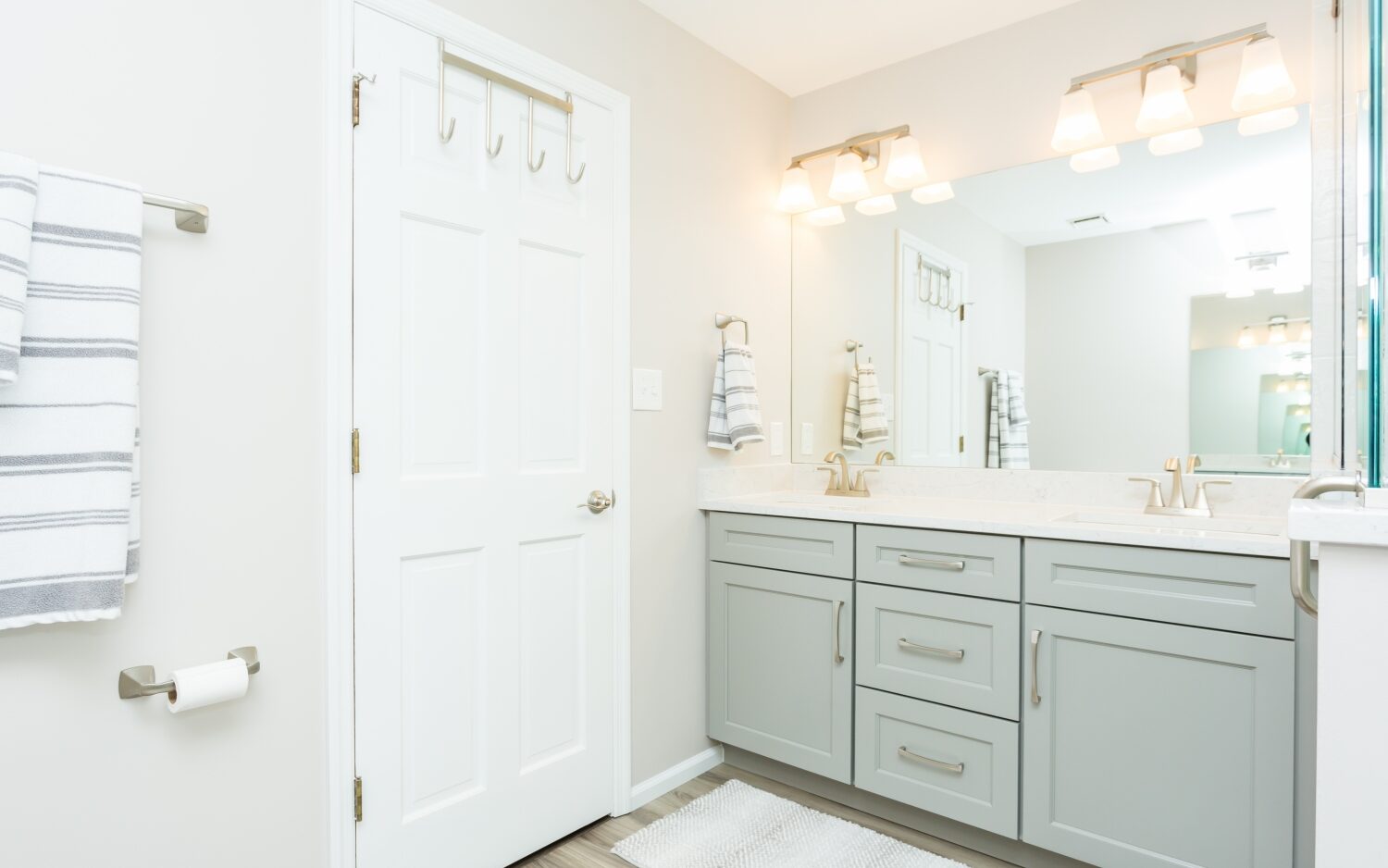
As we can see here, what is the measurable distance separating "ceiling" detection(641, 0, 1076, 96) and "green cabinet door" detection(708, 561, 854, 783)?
177 cm

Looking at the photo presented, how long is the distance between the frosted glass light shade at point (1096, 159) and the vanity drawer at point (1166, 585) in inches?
48.4

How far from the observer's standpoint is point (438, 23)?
1.76 meters

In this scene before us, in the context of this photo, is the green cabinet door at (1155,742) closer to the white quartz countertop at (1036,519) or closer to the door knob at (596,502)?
the white quartz countertop at (1036,519)

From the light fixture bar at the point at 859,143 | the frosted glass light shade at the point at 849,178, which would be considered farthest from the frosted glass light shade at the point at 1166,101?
the frosted glass light shade at the point at 849,178

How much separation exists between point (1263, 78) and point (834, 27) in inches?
47.9

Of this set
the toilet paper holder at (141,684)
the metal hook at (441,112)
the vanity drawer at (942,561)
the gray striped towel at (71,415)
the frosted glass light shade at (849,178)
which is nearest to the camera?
the gray striped towel at (71,415)

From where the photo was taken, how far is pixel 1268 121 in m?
2.01

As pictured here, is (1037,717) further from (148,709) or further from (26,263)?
(26,263)

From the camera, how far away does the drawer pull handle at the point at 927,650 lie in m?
1.97

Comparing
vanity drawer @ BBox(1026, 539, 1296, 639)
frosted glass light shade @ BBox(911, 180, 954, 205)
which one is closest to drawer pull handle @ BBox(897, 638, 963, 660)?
vanity drawer @ BBox(1026, 539, 1296, 639)

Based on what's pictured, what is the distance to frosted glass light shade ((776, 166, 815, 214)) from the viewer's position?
283cm

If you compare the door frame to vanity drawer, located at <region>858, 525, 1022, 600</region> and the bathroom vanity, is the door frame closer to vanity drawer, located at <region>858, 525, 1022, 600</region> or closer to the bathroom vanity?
the bathroom vanity

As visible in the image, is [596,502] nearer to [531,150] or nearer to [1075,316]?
[531,150]

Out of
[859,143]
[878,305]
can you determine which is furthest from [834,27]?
[878,305]
